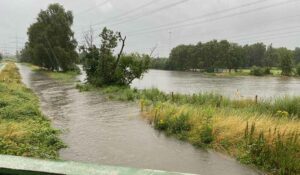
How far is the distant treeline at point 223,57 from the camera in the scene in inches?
3812

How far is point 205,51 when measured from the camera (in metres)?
103

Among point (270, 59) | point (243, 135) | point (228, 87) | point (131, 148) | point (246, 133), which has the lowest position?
point (228, 87)

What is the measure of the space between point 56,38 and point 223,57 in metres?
55.1

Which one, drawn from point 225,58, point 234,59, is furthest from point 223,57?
point 234,59

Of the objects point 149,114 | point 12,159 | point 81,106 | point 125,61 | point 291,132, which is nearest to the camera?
point 12,159

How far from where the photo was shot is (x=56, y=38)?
5500 centimetres

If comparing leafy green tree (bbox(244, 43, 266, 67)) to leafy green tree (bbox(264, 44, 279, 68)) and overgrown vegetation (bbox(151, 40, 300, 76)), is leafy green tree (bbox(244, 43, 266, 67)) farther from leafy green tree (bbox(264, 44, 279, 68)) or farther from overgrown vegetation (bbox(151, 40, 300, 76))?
leafy green tree (bbox(264, 44, 279, 68))

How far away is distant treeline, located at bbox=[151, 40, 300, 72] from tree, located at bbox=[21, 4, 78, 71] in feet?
136

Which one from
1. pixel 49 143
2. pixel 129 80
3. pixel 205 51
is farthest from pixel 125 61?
pixel 205 51

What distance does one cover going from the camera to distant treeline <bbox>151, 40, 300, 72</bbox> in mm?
96812

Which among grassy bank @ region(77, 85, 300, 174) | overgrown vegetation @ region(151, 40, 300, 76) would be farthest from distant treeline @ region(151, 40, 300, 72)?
grassy bank @ region(77, 85, 300, 174)

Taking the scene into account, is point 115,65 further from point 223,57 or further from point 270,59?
point 270,59

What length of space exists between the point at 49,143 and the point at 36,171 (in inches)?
312

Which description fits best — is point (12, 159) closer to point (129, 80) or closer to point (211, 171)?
point (211, 171)
